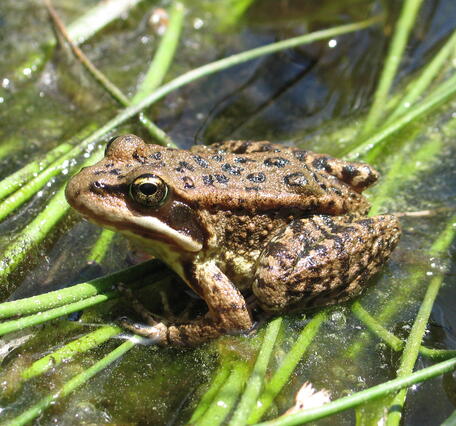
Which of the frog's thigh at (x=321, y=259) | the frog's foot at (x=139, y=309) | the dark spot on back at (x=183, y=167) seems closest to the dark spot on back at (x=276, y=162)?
the frog's thigh at (x=321, y=259)

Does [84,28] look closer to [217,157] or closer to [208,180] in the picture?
[217,157]

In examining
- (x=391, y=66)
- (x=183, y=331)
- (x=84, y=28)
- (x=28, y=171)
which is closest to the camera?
(x=183, y=331)

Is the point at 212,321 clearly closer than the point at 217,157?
Yes

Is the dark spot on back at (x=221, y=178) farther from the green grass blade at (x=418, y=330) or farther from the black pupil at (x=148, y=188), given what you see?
the green grass blade at (x=418, y=330)

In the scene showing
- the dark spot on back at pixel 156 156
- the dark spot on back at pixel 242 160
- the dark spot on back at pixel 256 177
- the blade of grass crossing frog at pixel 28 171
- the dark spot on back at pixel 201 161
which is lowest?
the dark spot on back at pixel 256 177

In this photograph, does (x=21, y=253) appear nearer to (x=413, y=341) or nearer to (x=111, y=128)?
(x=111, y=128)

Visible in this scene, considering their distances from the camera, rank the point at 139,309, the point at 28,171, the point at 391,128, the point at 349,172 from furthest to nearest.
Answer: the point at 391,128 < the point at 28,171 < the point at 349,172 < the point at 139,309

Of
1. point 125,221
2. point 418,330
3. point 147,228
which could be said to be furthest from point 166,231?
point 418,330

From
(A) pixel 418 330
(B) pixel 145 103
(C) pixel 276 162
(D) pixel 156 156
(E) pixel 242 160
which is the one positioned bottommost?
(A) pixel 418 330
